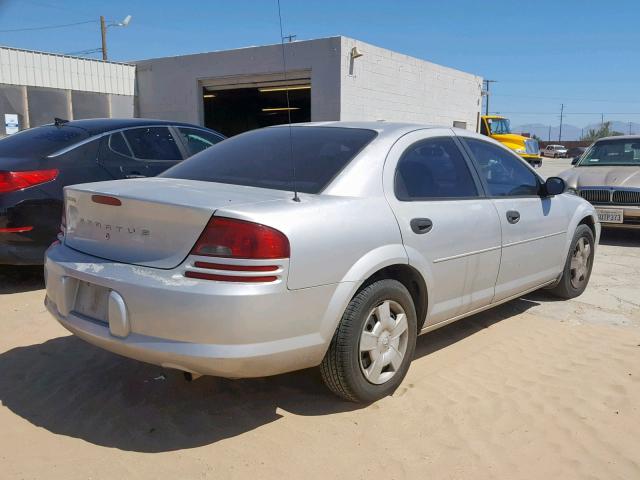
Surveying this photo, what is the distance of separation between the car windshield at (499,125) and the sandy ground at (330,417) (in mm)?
23040

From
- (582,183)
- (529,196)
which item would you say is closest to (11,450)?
(529,196)

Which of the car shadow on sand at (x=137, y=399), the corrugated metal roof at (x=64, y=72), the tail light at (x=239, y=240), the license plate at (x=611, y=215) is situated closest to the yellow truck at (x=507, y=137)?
the corrugated metal roof at (x=64, y=72)

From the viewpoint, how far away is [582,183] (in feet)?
28.2

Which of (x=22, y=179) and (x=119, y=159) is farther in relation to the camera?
(x=119, y=159)

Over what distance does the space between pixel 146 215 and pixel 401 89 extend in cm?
1682

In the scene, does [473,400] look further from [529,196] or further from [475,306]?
[529,196]

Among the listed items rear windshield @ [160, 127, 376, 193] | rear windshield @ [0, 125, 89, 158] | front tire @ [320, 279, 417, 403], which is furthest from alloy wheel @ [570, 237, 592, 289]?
rear windshield @ [0, 125, 89, 158]

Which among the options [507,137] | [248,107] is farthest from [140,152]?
[507,137]

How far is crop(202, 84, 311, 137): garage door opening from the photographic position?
21.9 metres

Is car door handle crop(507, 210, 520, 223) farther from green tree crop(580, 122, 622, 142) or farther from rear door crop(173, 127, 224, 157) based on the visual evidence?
green tree crop(580, 122, 622, 142)

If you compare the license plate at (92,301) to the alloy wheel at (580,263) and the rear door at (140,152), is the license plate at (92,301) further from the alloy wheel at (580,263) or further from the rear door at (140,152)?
the alloy wheel at (580,263)

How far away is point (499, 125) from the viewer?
26.6m

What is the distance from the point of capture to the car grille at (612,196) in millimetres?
8031

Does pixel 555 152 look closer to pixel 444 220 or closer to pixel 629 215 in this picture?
pixel 629 215
